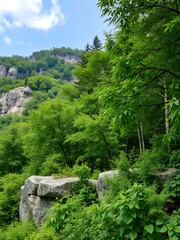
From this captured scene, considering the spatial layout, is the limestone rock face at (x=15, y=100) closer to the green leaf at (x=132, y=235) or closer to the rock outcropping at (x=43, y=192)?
the rock outcropping at (x=43, y=192)

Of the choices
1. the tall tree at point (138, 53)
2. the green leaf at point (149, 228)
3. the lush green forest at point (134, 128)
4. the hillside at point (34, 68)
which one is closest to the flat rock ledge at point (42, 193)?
the lush green forest at point (134, 128)

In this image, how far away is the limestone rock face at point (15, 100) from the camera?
9312 centimetres

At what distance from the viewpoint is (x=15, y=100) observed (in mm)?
95312

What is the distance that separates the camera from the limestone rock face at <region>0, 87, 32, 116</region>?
3666 inches

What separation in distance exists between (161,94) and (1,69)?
528 feet

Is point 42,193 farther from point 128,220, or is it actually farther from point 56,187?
point 128,220

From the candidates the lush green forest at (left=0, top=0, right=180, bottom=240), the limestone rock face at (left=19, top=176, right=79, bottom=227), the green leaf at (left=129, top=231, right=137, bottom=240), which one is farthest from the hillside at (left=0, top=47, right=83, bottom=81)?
the green leaf at (left=129, top=231, right=137, bottom=240)

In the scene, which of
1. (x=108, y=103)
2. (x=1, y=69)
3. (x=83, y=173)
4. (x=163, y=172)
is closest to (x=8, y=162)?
(x=83, y=173)

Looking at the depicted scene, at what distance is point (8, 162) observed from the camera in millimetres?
19031

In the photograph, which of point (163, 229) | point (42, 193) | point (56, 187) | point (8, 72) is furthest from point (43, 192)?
point (8, 72)

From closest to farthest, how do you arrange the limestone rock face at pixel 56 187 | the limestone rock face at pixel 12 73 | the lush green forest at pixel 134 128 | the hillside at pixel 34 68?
the lush green forest at pixel 134 128 → the limestone rock face at pixel 56 187 → the hillside at pixel 34 68 → the limestone rock face at pixel 12 73

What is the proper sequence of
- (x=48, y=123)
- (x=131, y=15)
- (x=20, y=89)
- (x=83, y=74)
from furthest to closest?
1. (x=20, y=89)
2. (x=83, y=74)
3. (x=48, y=123)
4. (x=131, y=15)

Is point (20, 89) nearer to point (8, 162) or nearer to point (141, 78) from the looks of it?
point (8, 162)

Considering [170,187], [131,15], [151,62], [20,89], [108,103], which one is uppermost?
[20,89]
